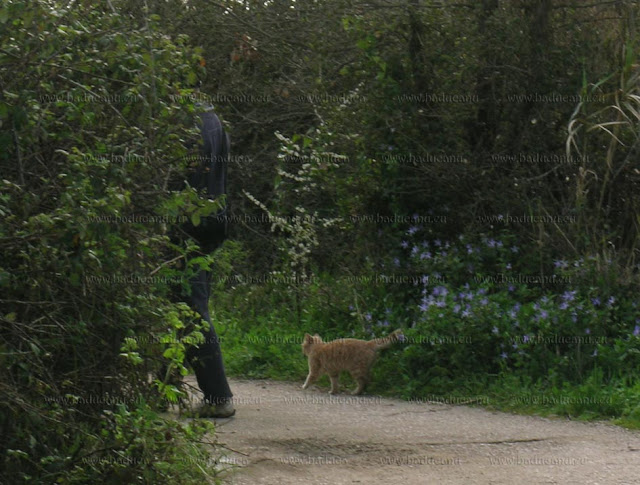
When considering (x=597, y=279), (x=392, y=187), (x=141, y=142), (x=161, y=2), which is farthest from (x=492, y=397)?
(x=161, y=2)

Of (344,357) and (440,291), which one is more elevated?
(440,291)

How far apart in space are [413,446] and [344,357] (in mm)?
2037

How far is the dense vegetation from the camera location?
5.09 metres

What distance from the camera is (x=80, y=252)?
16.2 feet

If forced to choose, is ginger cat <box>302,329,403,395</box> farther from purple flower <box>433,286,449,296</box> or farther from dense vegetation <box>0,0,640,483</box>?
purple flower <box>433,286,449,296</box>

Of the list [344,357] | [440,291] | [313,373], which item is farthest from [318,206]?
[344,357]

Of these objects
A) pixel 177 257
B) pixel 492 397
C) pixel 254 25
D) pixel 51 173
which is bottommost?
pixel 492 397

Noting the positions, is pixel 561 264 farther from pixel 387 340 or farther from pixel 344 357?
pixel 344 357

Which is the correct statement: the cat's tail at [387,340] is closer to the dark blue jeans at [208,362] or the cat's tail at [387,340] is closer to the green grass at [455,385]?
the green grass at [455,385]

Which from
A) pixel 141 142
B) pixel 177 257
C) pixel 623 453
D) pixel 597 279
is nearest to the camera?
pixel 141 142

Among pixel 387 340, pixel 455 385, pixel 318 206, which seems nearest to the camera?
pixel 455 385

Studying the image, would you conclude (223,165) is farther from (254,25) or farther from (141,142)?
(254,25)

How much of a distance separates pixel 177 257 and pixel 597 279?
460 cm

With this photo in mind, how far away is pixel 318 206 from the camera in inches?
525
